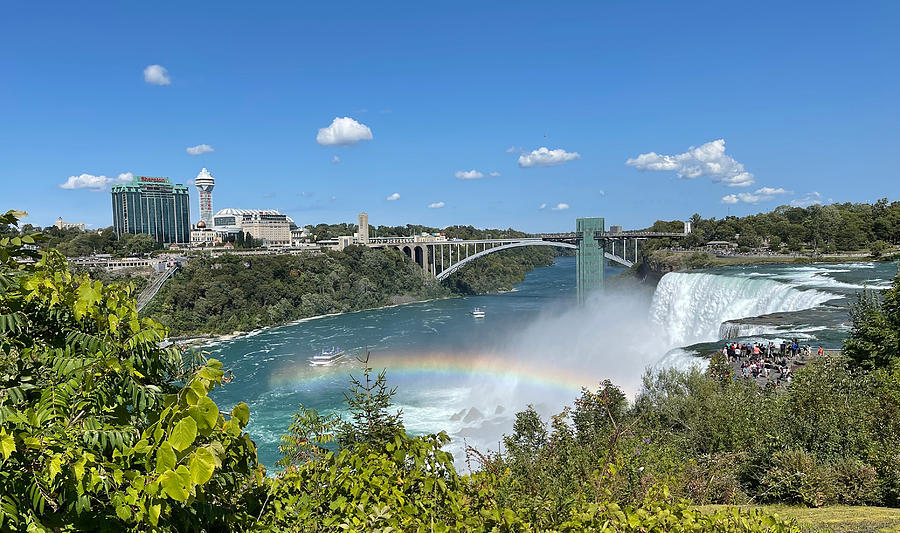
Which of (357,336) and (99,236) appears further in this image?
(99,236)

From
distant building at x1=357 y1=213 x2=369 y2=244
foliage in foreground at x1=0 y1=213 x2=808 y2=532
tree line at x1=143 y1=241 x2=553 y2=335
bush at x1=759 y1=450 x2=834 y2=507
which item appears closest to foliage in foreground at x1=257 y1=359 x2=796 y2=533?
foliage in foreground at x1=0 y1=213 x2=808 y2=532

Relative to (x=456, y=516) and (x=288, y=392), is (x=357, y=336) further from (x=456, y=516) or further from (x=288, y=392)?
(x=456, y=516)

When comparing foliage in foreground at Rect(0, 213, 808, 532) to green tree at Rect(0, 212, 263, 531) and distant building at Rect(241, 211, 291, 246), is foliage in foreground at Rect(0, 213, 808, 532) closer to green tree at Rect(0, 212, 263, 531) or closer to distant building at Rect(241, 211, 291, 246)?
green tree at Rect(0, 212, 263, 531)

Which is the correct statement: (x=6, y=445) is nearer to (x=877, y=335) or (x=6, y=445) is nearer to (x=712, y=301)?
(x=877, y=335)

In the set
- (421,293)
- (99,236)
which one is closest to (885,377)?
(421,293)

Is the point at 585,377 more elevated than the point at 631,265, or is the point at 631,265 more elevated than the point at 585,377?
the point at 631,265

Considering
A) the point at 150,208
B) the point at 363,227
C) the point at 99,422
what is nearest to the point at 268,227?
the point at 150,208
